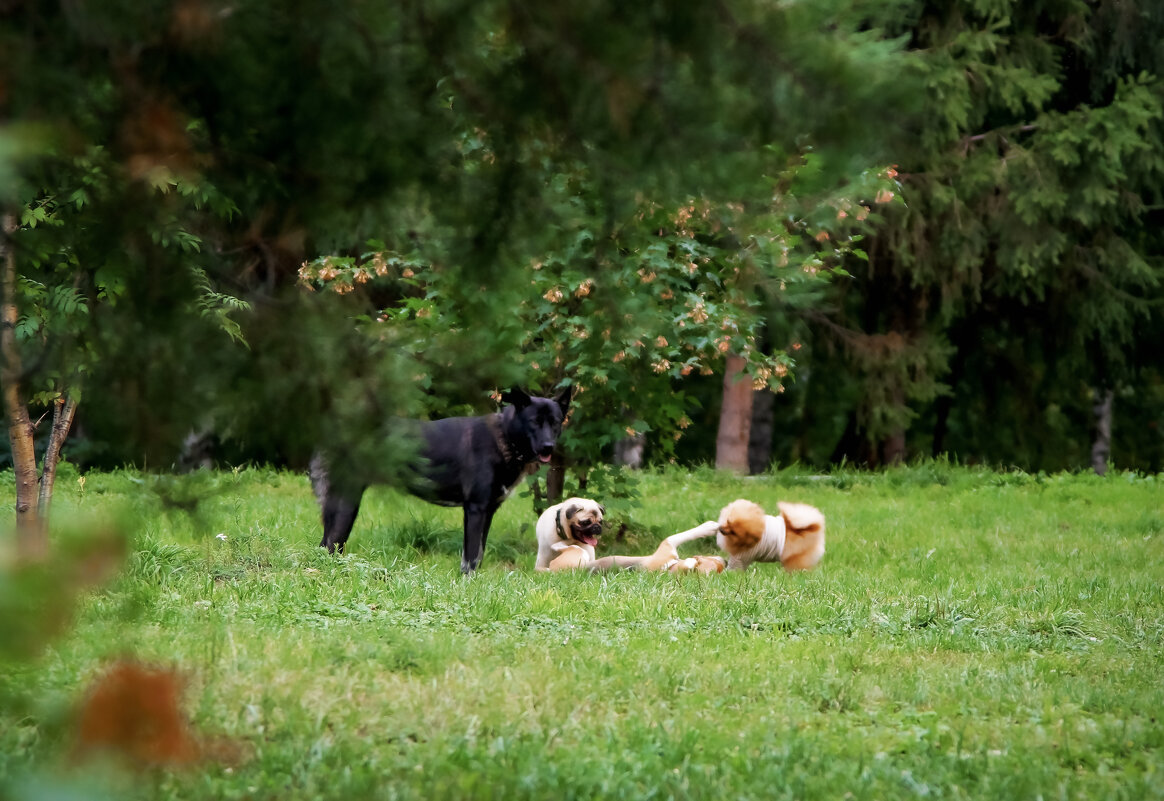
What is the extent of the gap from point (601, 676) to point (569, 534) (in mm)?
4164

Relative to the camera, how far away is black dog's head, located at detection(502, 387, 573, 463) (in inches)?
405

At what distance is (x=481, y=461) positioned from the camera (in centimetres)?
1063

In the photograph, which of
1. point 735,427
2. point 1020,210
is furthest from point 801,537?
point 1020,210

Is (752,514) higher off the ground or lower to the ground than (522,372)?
lower

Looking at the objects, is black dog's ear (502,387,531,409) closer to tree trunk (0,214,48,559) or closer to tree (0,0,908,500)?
tree trunk (0,214,48,559)

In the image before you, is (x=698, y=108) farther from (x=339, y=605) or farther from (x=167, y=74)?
(x=339, y=605)

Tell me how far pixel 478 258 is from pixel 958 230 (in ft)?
57.7

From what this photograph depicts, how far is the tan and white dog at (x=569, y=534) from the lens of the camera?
10188mm

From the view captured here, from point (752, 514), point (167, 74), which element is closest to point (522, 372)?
point (167, 74)

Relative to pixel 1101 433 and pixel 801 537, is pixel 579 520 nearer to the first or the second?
pixel 801 537

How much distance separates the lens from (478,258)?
4.76m

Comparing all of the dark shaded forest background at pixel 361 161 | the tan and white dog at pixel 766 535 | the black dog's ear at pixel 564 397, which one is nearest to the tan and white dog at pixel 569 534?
the tan and white dog at pixel 766 535

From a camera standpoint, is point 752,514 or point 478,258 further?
point 752,514

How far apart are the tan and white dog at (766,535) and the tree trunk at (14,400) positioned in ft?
15.2
